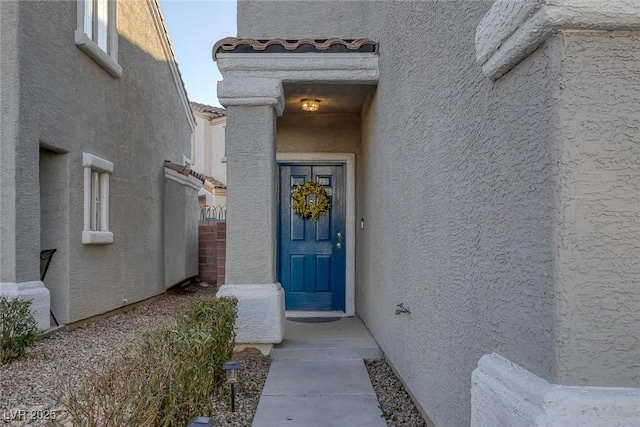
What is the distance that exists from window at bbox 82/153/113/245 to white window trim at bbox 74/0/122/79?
1505 millimetres

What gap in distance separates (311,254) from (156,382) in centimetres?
530

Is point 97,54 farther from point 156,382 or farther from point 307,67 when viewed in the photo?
point 156,382

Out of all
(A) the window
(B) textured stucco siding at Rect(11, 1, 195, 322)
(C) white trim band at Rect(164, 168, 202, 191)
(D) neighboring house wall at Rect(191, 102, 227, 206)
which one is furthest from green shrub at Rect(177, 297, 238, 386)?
(D) neighboring house wall at Rect(191, 102, 227, 206)

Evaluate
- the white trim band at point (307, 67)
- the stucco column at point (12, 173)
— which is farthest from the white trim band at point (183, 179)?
the white trim band at point (307, 67)

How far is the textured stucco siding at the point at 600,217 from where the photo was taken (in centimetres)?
154

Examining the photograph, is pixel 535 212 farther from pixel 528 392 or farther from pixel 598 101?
pixel 528 392

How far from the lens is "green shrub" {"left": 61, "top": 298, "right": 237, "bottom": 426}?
189cm

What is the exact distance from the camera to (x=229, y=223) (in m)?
5.36

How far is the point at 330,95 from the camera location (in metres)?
6.29

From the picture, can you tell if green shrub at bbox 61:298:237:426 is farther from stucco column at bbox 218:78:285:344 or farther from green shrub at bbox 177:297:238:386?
stucco column at bbox 218:78:285:344

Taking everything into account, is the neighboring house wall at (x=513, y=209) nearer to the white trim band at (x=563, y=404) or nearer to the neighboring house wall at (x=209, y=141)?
the white trim band at (x=563, y=404)

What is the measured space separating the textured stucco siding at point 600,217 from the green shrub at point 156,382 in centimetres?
155

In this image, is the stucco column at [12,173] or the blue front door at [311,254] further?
the blue front door at [311,254]

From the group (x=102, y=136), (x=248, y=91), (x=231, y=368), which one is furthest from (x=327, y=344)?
(x=102, y=136)
